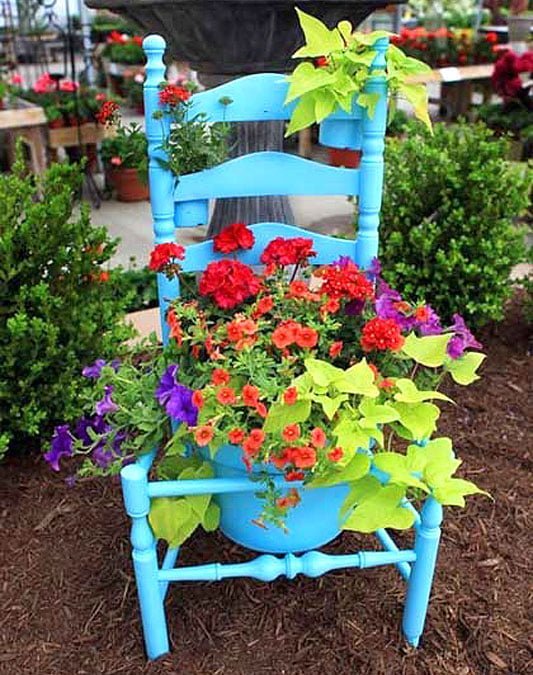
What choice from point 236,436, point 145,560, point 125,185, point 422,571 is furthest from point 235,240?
point 125,185

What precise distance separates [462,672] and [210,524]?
24.7 inches

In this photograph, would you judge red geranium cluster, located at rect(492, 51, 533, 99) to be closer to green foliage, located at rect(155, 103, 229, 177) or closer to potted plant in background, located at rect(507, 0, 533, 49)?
potted plant in background, located at rect(507, 0, 533, 49)

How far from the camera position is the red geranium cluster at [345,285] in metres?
1.50

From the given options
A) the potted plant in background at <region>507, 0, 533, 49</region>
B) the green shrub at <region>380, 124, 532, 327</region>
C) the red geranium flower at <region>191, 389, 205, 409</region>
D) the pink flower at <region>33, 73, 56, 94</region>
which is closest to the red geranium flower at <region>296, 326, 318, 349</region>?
the red geranium flower at <region>191, 389, 205, 409</region>

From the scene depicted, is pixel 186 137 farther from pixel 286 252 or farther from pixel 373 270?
pixel 373 270

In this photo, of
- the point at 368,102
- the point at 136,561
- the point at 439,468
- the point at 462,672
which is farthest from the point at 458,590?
the point at 368,102

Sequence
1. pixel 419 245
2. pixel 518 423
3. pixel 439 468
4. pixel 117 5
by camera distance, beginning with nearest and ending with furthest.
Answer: pixel 439 468
pixel 117 5
pixel 518 423
pixel 419 245

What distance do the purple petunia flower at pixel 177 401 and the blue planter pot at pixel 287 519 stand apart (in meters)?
0.12

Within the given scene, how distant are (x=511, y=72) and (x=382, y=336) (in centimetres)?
487

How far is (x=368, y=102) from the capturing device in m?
1.55

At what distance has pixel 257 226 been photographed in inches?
67.8

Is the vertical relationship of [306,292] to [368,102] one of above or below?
below

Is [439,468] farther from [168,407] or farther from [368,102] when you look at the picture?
[368,102]

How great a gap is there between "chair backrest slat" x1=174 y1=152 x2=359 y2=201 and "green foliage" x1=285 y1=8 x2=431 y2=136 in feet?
Result: 0.36
